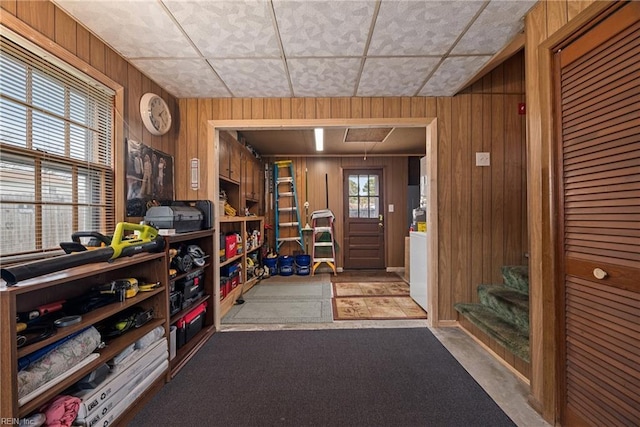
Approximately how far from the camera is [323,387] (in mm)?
1665

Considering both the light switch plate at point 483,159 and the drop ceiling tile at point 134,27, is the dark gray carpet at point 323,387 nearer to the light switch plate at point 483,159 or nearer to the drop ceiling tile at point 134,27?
the light switch plate at point 483,159

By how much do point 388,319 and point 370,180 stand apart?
3076mm

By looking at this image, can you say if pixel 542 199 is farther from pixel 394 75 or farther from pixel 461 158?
pixel 394 75

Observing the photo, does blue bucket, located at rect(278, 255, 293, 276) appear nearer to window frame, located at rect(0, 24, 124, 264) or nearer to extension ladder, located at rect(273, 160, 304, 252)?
extension ladder, located at rect(273, 160, 304, 252)

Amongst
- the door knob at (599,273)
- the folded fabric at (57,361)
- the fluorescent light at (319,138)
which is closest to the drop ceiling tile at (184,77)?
the fluorescent light at (319,138)

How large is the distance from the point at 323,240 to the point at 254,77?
11.2 ft

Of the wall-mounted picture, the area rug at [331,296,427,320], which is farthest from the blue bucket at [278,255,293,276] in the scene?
the wall-mounted picture

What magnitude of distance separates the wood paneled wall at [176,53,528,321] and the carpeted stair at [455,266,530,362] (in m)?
0.14

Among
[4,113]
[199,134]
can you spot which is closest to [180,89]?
[199,134]

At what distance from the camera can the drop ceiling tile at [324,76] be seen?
1909 mm

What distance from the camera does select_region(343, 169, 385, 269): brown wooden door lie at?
16.8 ft

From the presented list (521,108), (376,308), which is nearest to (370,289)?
(376,308)

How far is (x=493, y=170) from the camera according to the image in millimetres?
2529

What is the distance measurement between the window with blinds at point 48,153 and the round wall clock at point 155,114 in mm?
307
